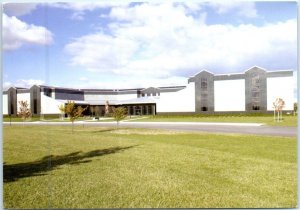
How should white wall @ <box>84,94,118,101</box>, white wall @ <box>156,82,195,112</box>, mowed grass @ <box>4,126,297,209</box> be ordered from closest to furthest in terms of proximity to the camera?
1. mowed grass @ <box>4,126,297,209</box>
2. white wall @ <box>156,82,195,112</box>
3. white wall @ <box>84,94,118,101</box>

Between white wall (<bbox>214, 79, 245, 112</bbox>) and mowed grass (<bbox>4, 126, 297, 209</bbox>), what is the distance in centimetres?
3705

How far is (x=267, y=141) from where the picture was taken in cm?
1638

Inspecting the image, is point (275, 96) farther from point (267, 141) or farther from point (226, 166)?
point (226, 166)

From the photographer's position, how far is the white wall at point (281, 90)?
143ft

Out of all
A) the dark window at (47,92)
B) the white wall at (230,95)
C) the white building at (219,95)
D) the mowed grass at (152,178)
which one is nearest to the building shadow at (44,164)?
the mowed grass at (152,178)

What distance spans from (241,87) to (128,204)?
45.7m

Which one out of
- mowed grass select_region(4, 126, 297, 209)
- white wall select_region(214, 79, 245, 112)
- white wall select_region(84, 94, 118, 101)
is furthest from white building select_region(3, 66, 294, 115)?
mowed grass select_region(4, 126, 297, 209)

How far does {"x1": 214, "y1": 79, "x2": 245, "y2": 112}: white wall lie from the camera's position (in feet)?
164

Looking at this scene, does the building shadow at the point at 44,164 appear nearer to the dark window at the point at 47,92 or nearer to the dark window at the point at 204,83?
the dark window at the point at 204,83

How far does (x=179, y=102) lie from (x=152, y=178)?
46.1 meters

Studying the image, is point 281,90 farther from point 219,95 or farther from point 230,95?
point 219,95

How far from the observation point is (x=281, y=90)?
46188 millimetres

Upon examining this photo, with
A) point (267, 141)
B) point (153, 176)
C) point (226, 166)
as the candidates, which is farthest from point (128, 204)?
point (267, 141)

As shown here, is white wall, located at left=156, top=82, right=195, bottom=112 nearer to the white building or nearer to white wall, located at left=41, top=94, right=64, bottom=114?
the white building
